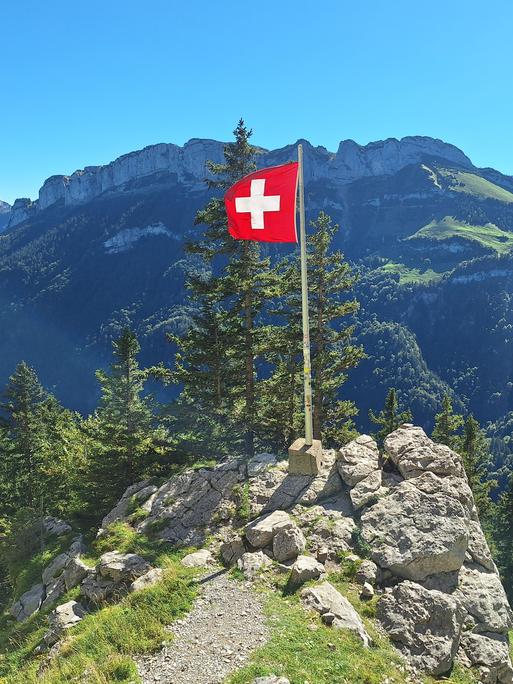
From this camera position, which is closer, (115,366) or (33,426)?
(115,366)

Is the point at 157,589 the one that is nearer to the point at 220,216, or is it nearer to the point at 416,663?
the point at 416,663

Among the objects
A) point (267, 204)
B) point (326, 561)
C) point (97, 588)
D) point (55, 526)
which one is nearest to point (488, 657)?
point (326, 561)

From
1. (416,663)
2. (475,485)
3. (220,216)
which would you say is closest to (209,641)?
(416,663)

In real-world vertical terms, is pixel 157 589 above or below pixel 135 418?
below

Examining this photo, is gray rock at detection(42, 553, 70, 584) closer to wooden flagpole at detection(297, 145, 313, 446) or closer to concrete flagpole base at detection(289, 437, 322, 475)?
concrete flagpole base at detection(289, 437, 322, 475)

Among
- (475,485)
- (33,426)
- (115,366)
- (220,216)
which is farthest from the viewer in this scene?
(475,485)

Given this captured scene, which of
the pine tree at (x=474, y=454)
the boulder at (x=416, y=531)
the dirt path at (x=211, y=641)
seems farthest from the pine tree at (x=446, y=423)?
the dirt path at (x=211, y=641)

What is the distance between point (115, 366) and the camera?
24641 mm

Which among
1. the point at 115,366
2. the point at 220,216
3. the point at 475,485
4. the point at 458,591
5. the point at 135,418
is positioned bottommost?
the point at 475,485

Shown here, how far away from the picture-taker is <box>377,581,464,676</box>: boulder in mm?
9125

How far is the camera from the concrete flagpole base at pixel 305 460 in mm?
15812

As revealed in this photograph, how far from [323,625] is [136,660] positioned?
12.1 feet

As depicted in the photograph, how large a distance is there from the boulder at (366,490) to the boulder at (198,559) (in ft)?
14.9

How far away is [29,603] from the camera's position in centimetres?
1577
